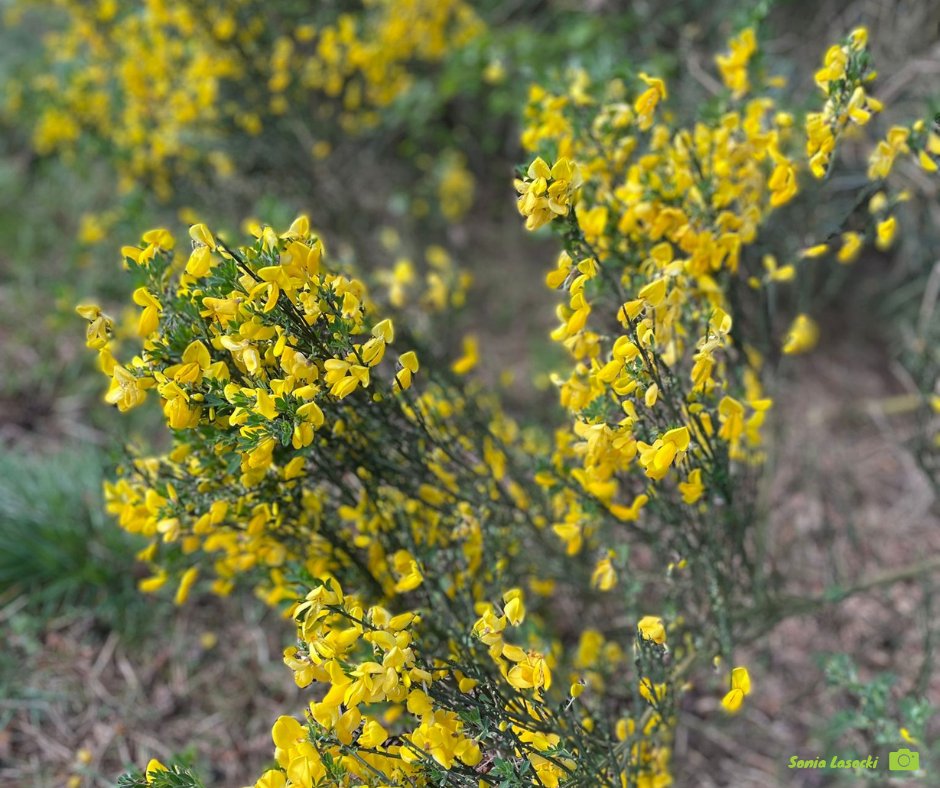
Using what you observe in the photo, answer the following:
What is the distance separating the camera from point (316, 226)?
3.83m

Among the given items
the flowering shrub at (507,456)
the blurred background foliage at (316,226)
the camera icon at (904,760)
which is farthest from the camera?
the blurred background foliage at (316,226)

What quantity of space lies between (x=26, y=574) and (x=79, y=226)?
2744mm

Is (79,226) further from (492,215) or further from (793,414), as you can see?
(793,414)

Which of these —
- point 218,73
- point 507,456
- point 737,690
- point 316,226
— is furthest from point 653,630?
point 316,226

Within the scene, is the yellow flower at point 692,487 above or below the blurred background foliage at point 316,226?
below

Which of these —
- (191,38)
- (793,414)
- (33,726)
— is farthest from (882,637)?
(191,38)

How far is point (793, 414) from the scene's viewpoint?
3727mm

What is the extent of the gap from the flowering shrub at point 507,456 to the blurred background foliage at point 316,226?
0.47 metres

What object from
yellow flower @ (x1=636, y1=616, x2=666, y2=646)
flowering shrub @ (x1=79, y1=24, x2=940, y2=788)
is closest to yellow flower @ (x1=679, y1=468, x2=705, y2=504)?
flowering shrub @ (x1=79, y1=24, x2=940, y2=788)

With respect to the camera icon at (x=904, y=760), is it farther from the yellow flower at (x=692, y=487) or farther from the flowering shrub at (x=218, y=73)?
the flowering shrub at (x=218, y=73)

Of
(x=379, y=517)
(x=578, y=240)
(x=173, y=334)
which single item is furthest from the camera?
(x=379, y=517)

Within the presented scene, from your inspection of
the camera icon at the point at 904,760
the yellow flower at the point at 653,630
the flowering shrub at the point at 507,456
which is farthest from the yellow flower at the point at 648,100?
the camera icon at the point at 904,760

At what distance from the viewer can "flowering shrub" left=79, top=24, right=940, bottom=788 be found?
1.29 metres

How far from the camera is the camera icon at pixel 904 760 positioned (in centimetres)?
191
